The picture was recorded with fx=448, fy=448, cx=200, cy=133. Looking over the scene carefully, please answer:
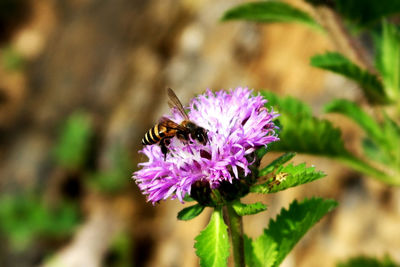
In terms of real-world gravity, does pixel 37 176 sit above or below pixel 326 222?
above

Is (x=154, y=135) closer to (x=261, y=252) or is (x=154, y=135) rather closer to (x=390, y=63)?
(x=261, y=252)

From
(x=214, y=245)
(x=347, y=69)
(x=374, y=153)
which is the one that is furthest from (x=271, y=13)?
(x=214, y=245)

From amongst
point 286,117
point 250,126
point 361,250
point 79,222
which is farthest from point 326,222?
point 79,222

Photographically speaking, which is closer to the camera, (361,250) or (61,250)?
(361,250)

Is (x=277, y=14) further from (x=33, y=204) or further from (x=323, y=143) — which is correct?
(x=33, y=204)

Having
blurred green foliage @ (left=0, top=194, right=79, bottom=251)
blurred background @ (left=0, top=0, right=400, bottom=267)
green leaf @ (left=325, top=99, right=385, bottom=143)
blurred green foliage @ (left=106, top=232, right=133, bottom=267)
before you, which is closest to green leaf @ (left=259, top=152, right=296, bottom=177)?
green leaf @ (left=325, top=99, right=385, bottom=143)

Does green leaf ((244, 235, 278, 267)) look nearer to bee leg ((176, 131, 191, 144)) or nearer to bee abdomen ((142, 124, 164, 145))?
bee leg ((176, 131, 191, 144))
